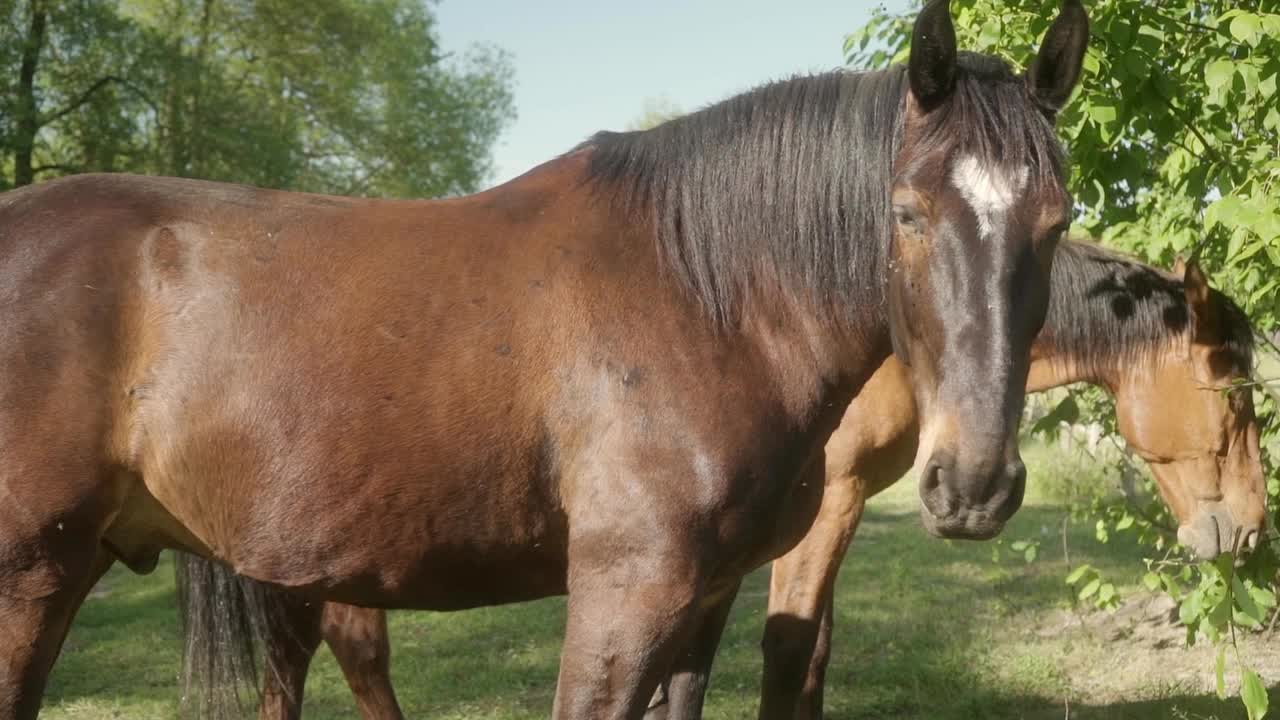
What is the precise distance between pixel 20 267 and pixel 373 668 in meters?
2.21

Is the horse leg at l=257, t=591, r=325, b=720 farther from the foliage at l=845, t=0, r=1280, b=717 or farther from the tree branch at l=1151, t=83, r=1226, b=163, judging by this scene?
the tree branch at l=1151, t=83, r=1226, b=163

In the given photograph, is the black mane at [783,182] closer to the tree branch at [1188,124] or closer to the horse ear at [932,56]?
the horse ear at [932,56]

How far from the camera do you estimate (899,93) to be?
2666 millimetres

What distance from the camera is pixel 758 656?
6496 millimetres

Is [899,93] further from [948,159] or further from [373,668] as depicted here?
[373,668]

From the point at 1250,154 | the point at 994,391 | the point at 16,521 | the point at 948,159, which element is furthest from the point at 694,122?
the point at 1250,154

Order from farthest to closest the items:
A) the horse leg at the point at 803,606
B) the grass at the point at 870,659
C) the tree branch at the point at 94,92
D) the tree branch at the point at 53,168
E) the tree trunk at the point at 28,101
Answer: the tree branch at the point at 94,92 < the tree branch at the point at 53,168 < the tree trunk at the point at 28,101 < the grass at the point at 870,659 < the horse leg at the point at 803,606

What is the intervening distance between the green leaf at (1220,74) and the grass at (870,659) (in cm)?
257

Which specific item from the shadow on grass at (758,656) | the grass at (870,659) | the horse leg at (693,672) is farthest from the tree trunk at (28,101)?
the horse leg at (693,672)

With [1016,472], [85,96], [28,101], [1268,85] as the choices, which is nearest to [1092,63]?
[1268,85]

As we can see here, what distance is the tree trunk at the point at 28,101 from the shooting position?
44.7 feet

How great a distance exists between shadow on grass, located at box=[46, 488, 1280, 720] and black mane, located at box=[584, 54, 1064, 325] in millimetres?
2761

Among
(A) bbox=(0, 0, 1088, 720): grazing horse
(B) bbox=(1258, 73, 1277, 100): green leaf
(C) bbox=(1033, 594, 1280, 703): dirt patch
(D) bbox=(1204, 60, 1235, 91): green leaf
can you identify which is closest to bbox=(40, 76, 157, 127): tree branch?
(C) bbox=(1033, 594, 1280, 703): dirt patch

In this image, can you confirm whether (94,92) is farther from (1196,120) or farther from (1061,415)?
(1196,120)
